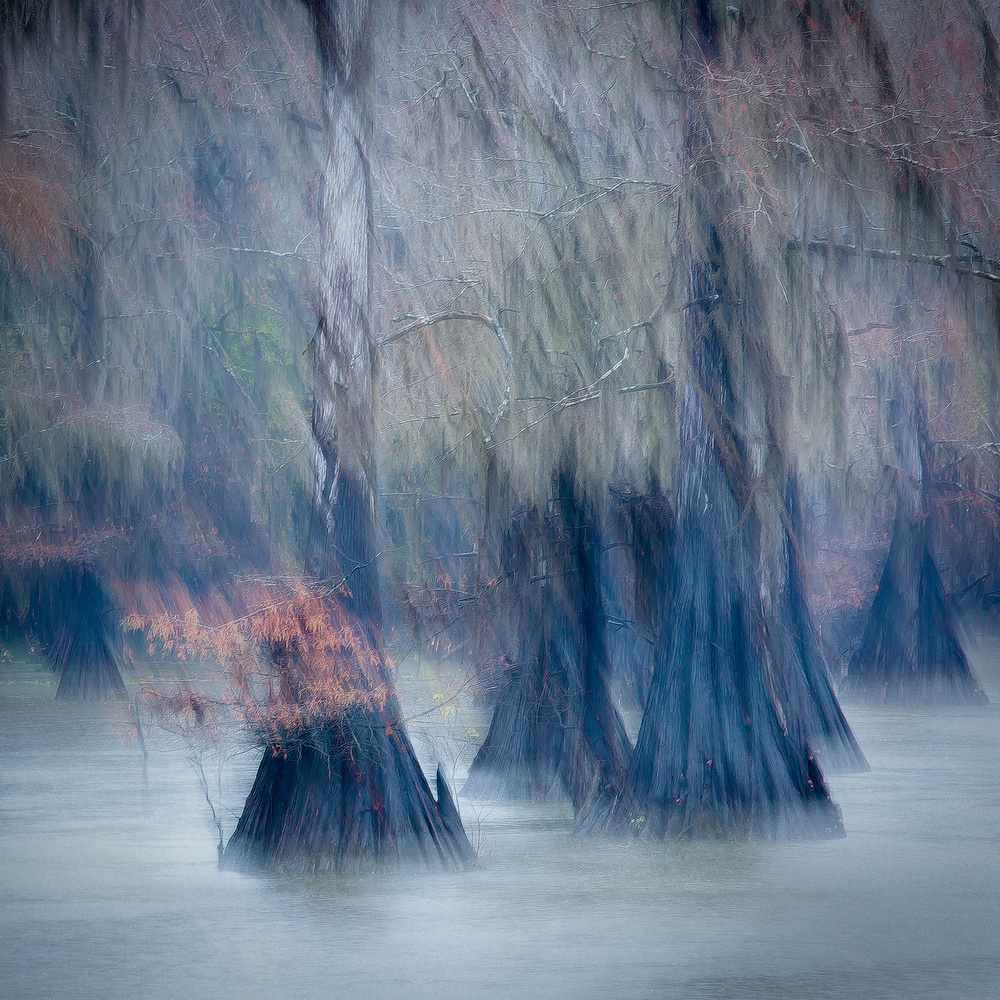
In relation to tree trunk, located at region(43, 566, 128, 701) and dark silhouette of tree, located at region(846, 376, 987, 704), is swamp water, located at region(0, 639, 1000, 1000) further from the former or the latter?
tree trunk, located at region(43, 566, 128, 701)

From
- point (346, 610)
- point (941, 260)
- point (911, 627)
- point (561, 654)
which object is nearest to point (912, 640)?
point (911, 627)

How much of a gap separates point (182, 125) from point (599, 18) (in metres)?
9.18

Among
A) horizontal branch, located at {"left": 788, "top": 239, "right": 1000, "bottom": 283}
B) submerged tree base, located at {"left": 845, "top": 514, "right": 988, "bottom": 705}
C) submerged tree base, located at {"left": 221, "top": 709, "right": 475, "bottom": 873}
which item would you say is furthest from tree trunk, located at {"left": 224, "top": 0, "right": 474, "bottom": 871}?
submerged tree base, located at {"left": 845, "top": 514, "right": 988, "bottom": 705}

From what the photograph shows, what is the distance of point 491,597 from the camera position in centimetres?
1060

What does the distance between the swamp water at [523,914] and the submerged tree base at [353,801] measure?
0.18 m

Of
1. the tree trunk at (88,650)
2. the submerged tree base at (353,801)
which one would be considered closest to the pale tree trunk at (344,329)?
the submerged tree base at (353,801)

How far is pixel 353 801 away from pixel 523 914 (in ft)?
4.05

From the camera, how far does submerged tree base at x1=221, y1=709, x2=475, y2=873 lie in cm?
821

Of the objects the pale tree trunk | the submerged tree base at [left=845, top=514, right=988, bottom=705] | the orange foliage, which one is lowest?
the submerged tree base at [left=845, top=514, right=988, bottom=705]

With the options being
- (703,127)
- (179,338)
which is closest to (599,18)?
(703,127)

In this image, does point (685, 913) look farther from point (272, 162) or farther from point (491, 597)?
point (272, 162)

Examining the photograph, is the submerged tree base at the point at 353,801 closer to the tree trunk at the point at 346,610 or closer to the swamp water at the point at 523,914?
the tree trunk at the point at 346,610

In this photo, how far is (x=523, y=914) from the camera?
7445mm

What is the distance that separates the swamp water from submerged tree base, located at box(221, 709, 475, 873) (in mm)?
181
